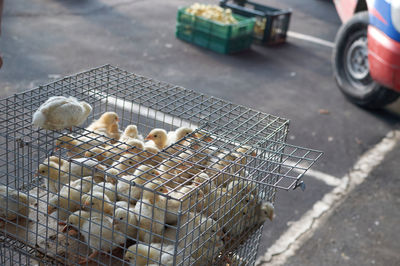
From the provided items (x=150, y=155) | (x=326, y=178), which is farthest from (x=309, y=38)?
(x=150, y=155)

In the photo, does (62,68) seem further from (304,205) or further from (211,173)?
(211,173)

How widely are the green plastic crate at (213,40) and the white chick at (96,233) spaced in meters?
5.38

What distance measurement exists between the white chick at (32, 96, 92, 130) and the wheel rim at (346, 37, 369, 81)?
4531 mm

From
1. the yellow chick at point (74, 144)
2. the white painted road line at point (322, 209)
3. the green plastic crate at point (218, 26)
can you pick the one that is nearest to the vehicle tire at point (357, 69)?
the white painted road line at point (322, 209)

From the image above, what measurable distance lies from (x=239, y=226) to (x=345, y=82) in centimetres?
444

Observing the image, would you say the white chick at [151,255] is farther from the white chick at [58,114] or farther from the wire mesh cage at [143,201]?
the white chick at [58,114]

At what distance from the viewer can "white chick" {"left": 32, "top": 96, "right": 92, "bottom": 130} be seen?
6.31 feet

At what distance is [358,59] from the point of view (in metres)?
5.97

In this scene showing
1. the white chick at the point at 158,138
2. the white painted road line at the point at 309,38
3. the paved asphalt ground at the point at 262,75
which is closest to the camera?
the white chick at the point at 158,138

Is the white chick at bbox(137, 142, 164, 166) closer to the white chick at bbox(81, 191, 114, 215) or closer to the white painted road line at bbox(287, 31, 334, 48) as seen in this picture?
the white chick at bbox(81, 191, 114, 215)

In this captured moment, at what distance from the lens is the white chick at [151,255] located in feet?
5.81

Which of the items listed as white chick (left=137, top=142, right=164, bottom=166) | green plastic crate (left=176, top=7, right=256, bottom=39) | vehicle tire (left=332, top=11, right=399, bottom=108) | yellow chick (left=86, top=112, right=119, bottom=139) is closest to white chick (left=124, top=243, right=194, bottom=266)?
white chick (left=137, top=142, right=164, bottom=166)

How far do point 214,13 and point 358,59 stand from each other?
2.13 meters

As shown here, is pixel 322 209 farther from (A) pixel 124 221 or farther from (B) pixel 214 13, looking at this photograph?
(B) pixel 214 13
